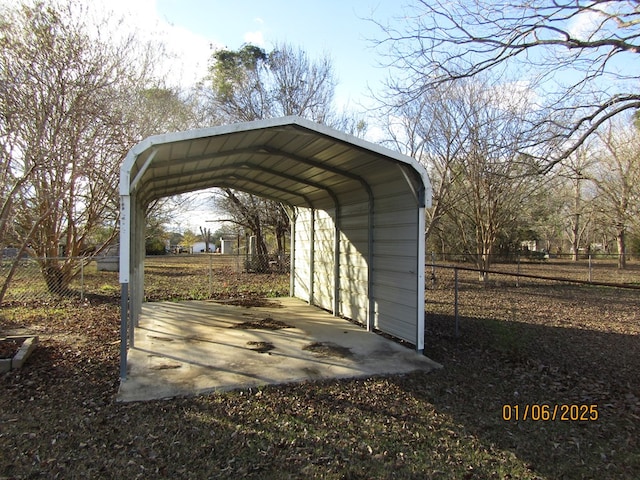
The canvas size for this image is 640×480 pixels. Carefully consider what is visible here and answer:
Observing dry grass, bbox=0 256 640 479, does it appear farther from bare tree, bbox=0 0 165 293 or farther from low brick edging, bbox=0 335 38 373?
bare tree, bbox=0 0 165 293

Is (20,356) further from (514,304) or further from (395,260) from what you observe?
(514,304)

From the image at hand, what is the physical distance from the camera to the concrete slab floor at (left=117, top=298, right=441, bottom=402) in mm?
4680

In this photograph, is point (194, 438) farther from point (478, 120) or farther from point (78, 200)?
point (478, 120)

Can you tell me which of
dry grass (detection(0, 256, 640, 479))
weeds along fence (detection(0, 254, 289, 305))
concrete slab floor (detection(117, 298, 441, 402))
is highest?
weeds along fence (detection(0, 254, 289, 305))

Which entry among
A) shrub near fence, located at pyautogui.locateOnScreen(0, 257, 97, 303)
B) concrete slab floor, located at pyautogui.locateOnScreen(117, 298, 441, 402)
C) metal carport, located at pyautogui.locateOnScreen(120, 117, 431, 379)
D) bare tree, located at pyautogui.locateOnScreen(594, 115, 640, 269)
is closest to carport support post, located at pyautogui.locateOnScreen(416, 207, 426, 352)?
metal carport, located at pyautogui.locateOnScreen(120, 117, 431, 379)

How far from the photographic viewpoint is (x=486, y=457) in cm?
313

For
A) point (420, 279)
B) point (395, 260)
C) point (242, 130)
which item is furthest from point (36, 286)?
point (420, 279)

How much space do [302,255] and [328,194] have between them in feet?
8.12

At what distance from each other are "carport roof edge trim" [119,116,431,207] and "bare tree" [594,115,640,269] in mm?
13316

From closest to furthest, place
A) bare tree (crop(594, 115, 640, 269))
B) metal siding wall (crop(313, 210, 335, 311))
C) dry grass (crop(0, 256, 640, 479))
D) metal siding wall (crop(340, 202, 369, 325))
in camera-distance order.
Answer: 1. dry grass (crop(0, 256, 640, 479))
2. metal siding wall (crop(340, 202, 369, 325))
3. metal siding wall (crop(313, 210, 335, 311))
4. bare tree (crop(594, 115, 640, 269))

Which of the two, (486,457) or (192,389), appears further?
(192,389)

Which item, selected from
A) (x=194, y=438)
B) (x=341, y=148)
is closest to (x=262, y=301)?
(x=341, y=148)

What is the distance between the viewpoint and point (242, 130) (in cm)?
494

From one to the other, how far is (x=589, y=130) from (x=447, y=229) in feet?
60.4
